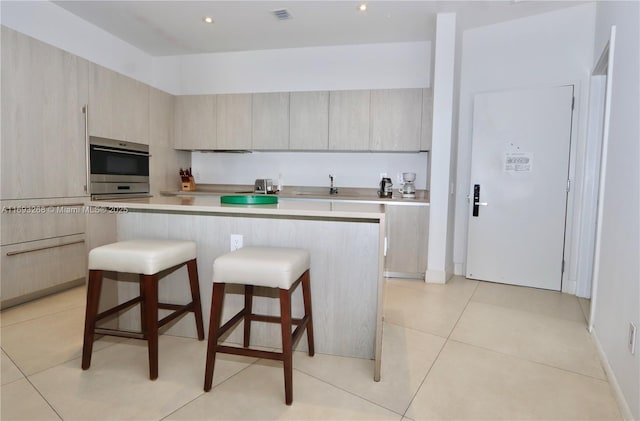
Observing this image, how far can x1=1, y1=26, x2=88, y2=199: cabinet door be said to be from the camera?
2695mm

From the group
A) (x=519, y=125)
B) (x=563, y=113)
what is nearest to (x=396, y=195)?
(x=519, y=125)

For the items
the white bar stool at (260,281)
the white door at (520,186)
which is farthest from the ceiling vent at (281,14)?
the white bar stool at (260,281)

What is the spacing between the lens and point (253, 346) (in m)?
2.15

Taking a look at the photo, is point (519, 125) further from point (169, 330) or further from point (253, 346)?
point (169, 330)

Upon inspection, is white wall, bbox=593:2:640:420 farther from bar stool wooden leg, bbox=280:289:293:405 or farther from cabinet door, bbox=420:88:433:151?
cabinet door, bbox=420:88:433:151

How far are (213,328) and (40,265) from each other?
7.36 feet

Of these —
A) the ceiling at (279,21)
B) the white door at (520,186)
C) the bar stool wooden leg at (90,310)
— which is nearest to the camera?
the bar stool wooden leg at (90,310)

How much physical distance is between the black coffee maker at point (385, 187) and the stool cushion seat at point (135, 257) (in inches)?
106

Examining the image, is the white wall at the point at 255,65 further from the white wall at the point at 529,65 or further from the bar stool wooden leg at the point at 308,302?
the bar stool wooden leg at the point at 308,302

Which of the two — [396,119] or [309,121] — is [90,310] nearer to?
[309,121]

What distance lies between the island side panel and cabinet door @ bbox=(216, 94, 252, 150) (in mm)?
2471

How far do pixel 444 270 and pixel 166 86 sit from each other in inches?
171

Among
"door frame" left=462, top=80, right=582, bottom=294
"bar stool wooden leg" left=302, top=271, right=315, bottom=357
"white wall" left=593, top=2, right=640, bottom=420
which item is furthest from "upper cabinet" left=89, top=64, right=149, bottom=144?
"door frame" left=462, top=80, right=582, bottom=294

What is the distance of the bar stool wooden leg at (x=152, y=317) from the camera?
172 centimetres
